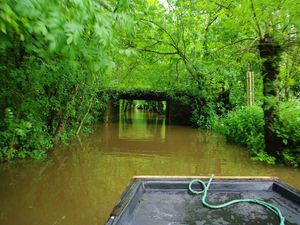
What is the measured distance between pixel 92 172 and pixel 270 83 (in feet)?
16.1

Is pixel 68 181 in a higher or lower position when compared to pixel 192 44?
lower

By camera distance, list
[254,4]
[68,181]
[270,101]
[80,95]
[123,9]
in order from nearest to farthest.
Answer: [123,9] → [68,181] → [254,4] → [270,101] → [80,95]

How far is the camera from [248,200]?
2.50 meters

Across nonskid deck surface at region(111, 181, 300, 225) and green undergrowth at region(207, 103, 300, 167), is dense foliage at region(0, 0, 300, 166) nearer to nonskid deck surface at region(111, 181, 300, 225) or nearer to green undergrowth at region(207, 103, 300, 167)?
green undergrowth at region(207, 103, 300, 167)

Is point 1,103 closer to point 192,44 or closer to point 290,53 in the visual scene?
point 290,53

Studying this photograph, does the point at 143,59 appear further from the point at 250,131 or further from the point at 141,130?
the point at 250,131

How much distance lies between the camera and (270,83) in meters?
6.41

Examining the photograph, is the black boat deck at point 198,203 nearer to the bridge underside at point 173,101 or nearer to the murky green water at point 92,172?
the murky green water at point 92,172

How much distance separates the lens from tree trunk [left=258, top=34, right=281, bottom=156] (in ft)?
20.3

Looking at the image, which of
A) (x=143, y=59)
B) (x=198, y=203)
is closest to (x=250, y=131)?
(x=198, y=203)

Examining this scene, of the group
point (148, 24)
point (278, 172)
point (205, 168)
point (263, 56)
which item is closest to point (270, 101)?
point (263, 56)

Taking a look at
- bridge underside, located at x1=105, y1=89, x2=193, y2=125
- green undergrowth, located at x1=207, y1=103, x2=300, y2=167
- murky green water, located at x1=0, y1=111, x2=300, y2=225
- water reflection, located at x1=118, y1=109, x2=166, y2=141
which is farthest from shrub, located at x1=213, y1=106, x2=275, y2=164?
bridge underside, located at x1=105, y1=89, x2=193, y2=125

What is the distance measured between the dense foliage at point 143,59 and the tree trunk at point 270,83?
2cm

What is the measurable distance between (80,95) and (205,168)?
5.43 meters
